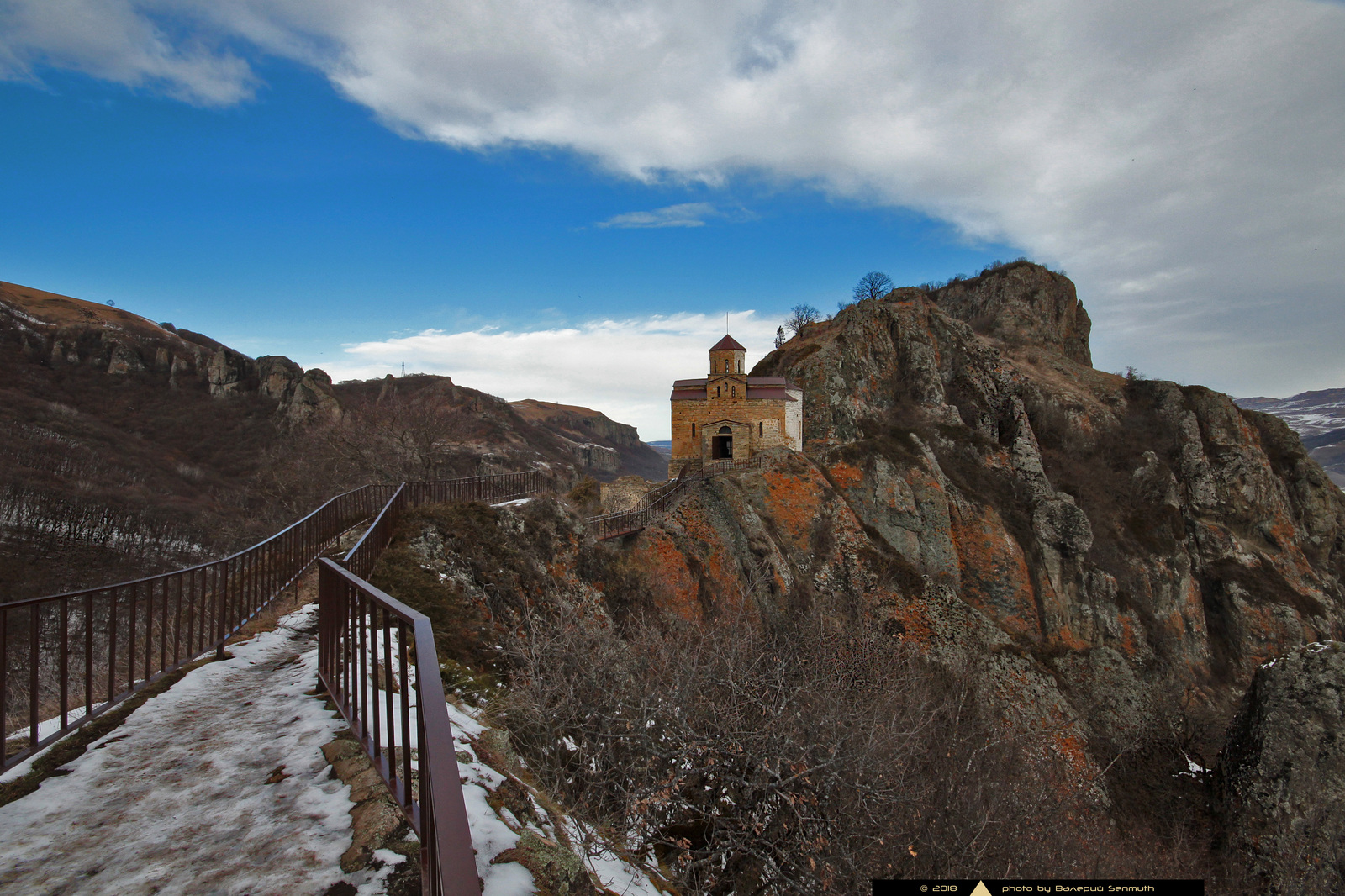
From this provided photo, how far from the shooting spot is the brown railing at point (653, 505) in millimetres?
23219

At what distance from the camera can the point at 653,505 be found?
2802 cm

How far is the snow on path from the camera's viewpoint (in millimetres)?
2893

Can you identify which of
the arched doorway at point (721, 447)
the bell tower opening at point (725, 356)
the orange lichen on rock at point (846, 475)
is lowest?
the orange lichen on rock at point (846, 475)

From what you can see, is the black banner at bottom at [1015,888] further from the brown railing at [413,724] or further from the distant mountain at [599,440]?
the distant mountain at [599,440]

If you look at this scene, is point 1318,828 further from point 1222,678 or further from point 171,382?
point 171,382

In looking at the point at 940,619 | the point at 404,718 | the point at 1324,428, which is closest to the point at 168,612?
the point at 404,718

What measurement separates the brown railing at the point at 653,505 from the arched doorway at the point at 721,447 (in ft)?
7.58

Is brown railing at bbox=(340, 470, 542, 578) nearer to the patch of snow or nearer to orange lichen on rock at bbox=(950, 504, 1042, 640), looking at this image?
the patch of snow

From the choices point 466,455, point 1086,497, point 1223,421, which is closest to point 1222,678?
point 1086,497

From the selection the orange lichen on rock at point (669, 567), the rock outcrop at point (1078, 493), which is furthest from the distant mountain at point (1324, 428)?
the orange lichen on rock at point (669, 567)

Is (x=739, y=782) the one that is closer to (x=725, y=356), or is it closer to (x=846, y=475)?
(x=846, y=475)

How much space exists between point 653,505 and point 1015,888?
874 inches

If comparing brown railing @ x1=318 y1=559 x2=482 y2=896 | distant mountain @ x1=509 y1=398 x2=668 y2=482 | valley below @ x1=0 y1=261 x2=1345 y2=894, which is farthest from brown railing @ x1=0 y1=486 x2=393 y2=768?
distant mountain @ x1=509 y1=398 x2=668 y2=482

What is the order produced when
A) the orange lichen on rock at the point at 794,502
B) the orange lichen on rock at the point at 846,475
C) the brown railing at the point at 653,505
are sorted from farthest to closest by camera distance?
the orange lichen on rock at the point at 846,475
the orange lichen on rock at the point at 794,502
the brown railing at the point at 653,505
